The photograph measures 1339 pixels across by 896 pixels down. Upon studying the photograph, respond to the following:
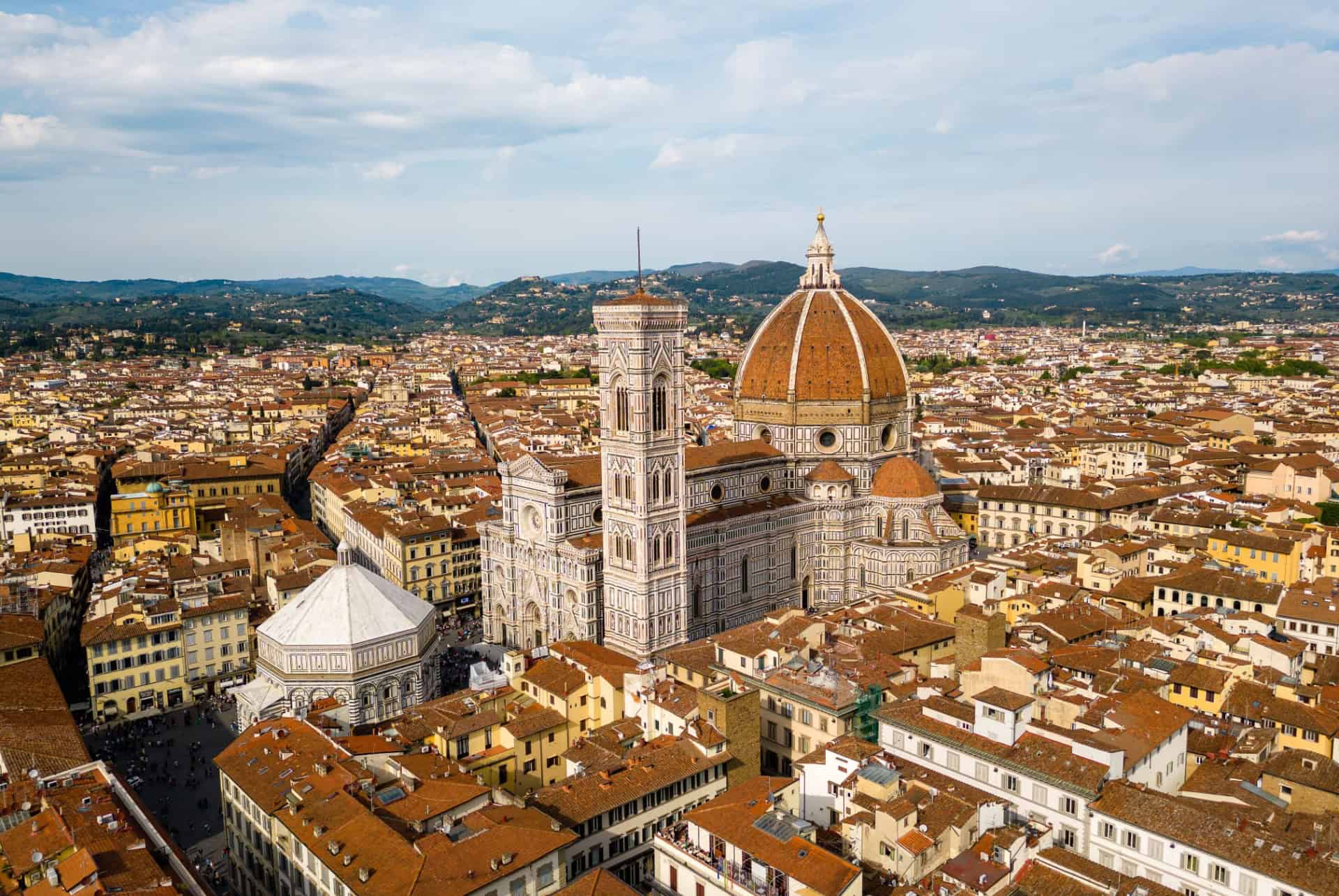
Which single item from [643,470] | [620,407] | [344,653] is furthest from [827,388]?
[344,653]

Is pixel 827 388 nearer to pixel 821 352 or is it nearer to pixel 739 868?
pixel 821 352

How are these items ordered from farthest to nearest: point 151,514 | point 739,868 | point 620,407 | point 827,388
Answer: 1. point 151,514
2. point 827,388
3. point 620,407
4. point 739,868

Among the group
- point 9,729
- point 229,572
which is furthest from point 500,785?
point 229,572

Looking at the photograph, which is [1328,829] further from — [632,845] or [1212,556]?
[1212,556]

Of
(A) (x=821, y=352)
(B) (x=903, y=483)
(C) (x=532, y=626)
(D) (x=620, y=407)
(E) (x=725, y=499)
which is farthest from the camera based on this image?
(A) (x=821, y=352)

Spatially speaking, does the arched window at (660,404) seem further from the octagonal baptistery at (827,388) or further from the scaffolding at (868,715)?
the scaffolding at (868,715)

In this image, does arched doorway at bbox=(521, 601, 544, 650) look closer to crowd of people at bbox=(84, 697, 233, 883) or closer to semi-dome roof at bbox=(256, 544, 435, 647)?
semi-dome roof at bbox=(256, 544, 435, 647)

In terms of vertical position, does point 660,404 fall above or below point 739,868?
above
